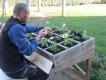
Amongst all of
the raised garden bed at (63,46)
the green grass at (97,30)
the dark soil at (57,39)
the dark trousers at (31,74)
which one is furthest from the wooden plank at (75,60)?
the green grass at (97,30)

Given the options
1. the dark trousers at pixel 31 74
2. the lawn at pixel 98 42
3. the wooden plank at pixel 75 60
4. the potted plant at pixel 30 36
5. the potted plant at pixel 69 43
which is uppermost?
the potted plant at pixel 30 36

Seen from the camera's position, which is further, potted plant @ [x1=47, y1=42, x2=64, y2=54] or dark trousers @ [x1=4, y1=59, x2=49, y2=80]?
potted plant @ [x1=47, y1=42, x2=64, y2=54]

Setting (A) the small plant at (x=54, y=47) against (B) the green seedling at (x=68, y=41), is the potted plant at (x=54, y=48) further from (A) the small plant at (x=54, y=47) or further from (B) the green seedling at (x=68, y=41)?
(B) the green seedling at (x=68, y=41)

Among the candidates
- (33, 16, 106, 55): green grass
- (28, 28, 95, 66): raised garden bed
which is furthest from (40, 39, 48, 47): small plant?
(33, 16, 106, 55): green grass

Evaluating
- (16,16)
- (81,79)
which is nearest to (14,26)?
(16,16)

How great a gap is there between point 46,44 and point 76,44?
44cm

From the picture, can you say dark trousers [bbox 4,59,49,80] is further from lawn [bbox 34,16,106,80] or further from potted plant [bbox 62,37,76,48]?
lawn [bbox 34,16,106,80]

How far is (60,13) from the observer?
15.0 m

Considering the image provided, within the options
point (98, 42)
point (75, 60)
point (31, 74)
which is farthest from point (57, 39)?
point (98, 42)

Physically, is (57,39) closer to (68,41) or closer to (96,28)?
(68,41)

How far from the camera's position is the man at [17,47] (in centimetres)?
Answer: 445

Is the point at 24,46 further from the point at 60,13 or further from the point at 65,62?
the point at 60,13

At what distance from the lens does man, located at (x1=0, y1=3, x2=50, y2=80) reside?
4.45m

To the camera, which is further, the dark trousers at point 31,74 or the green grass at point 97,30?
the green grass at point 97,30
